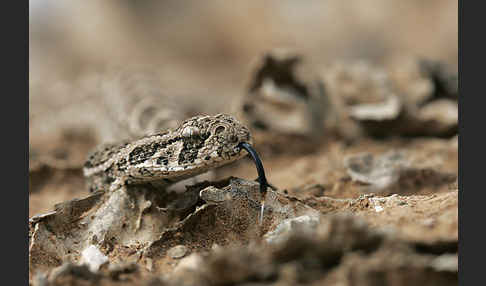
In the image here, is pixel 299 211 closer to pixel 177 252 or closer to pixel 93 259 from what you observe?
pixel 177 252

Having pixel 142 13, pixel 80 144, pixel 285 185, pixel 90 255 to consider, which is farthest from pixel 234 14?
pixel 90 255

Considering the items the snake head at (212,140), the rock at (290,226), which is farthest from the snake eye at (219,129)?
the rock at (290,226)

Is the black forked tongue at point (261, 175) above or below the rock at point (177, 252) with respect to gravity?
above

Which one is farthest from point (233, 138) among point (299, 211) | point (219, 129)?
point (299, 211)

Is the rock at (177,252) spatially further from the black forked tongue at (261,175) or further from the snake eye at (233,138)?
the snake eye at (233,138)

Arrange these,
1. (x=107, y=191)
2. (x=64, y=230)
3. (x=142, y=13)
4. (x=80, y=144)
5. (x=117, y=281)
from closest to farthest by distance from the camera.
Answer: (x=117, y=281), (x=64, y=230), (x=107, y=191), (x=80, y=144), (x=142, y=13)

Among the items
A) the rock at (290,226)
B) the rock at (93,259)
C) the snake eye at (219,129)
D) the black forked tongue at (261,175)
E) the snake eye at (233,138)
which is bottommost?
the rock at (93,259)

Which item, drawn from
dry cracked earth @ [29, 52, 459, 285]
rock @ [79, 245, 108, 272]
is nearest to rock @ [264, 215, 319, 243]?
dry cracked earth @ [29, 52, 459, 285]

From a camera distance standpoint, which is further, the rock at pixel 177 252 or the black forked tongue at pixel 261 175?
the black forked tongue at pixel 261 175

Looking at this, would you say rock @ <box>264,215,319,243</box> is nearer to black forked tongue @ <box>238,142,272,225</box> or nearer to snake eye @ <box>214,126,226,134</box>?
Result: black forked tongue @ <box>238,142,272,225</box>

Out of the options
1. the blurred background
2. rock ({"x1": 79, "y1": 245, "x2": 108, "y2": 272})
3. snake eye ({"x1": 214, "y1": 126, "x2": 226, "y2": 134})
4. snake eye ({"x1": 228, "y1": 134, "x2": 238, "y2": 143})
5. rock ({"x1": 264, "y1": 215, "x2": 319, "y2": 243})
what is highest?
the blurred background

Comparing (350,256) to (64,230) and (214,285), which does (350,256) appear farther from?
(64,230)
